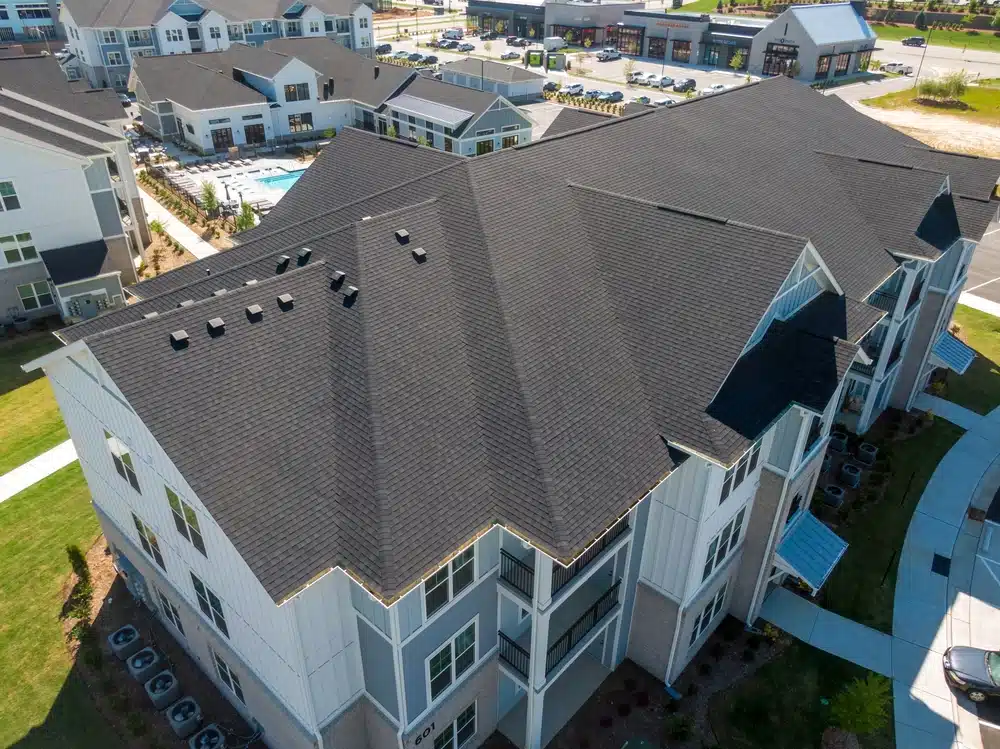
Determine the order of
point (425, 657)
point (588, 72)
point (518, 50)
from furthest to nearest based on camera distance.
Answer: point (518, 50) → point (588, 72) → point (425, 657)

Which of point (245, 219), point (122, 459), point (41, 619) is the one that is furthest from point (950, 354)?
point (245, 219)

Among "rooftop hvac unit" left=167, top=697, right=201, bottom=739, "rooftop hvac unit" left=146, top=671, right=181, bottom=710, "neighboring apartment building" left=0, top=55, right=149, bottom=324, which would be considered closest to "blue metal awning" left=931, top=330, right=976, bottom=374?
"rooftop hvac unit" left=167, top=697, right=201, bottom=739

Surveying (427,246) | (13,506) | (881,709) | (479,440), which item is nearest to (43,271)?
(13,506)

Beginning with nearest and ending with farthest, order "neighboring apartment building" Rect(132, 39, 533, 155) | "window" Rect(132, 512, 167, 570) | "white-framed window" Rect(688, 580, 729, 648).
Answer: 1. "window" Rect(132, 512, 167, 570)
2. "white-framed window" Rect(688, 580, 729, 648)
3. "neighboring apartment building" Rect(132, 39, 533, 155)

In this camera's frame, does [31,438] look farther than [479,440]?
Yes

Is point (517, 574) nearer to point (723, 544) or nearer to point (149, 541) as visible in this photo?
point (723, 544)

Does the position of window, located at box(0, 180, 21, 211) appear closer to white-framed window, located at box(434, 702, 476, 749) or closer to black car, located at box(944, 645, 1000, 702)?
white-framed window, located at box(434, 702, 476, 749)

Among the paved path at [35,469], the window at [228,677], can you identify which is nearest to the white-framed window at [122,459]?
the window at [228,677]

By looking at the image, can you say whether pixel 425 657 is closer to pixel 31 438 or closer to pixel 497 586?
pixel 497 586
